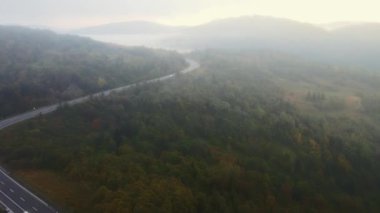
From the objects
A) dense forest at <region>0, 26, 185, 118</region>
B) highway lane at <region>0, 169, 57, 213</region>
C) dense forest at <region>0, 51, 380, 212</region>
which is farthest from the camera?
dense forest at <region>0, 26, 185, 118</region>

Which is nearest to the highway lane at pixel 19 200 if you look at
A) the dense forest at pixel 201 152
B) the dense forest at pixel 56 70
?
the dense forest at pixel 201 152

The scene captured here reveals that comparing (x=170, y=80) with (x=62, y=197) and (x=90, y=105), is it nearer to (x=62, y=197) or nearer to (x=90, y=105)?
(x=90, y=105)

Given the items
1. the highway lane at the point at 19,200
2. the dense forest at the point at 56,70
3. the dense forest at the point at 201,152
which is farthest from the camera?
the dense forest at the point at 56,70

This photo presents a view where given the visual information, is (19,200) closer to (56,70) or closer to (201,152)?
(201,152)

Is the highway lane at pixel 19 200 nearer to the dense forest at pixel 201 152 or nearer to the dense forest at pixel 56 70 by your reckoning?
the dense forest at pixel 201 152

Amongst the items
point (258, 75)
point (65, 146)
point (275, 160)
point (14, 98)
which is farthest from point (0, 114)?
point (258, 75)

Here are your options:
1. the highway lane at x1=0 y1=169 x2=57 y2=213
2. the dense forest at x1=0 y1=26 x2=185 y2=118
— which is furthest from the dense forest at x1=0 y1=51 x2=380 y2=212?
the dense forest at x1=0 y1=26 x2=185 y2=118

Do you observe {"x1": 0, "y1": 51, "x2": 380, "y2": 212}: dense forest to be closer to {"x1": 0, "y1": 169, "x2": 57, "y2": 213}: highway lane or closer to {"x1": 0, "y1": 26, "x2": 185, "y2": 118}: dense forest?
{"x1": 0, "y1": 169, "x2": 57, "y2": 213}: highway lane
